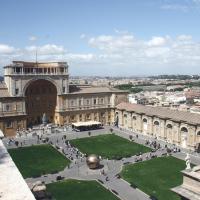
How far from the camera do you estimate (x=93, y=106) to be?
81.8m

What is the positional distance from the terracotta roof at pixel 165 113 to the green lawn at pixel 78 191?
25854mm

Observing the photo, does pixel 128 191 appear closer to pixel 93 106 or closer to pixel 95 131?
pixel 95 131

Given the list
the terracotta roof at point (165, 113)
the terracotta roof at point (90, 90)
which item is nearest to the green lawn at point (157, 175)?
the terracotta roof at point (165, 113)

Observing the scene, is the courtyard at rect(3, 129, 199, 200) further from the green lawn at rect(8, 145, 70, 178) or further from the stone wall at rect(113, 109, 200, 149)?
the stone wall at rect(113, 109, 200, 149)

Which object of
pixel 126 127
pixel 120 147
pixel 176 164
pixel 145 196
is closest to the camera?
pixel 145 196

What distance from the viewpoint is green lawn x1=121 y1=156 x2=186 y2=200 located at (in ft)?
129

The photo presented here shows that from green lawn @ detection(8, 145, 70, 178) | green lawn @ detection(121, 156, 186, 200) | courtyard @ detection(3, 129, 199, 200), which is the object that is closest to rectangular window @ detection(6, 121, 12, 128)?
courtyard @ detection(3, 129, 199, 200)

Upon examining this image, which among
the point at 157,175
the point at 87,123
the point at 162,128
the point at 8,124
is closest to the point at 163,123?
the point at 162,128

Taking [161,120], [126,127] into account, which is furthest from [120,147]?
[126,127]

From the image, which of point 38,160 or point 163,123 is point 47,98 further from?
point 163,123

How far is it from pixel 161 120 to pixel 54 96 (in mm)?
27509

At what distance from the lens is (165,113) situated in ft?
221

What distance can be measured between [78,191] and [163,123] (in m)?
31.4

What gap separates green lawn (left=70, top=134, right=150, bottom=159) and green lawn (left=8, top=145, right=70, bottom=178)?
18.9 ft
